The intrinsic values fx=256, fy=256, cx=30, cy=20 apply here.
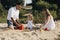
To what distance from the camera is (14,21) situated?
916cm

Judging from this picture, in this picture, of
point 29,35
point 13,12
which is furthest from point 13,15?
point 29,35

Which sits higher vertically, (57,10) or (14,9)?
A: (14,9)

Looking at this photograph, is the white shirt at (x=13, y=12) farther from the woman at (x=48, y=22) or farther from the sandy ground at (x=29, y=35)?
the woman at (x=48, y=22)

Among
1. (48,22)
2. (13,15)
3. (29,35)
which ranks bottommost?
(29,35)

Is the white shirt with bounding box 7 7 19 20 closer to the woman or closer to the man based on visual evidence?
the man

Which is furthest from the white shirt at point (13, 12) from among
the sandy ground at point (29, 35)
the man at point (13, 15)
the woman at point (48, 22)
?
the woman at point (48, 22)

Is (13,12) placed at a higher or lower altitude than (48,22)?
higher

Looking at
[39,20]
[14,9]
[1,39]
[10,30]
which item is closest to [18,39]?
[1,39]

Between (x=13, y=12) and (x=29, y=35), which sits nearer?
(x=29, y=35)

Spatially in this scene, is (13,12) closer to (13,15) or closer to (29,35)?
(13,15)

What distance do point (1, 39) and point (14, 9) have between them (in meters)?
1.69

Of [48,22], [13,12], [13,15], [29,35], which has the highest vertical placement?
[13,12]

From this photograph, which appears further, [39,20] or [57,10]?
[57,10]

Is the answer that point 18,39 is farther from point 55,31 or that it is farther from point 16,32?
point 55,31
